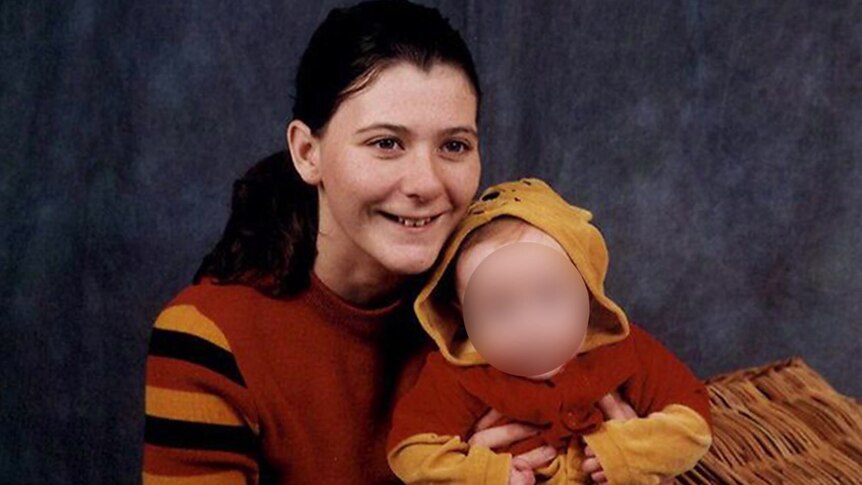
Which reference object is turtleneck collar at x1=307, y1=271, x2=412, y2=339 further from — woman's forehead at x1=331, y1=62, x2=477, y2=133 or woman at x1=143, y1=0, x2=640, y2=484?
woman's forehead at x1=331, y1=62, x2=477, y2=133

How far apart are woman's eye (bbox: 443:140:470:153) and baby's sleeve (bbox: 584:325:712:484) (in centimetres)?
35

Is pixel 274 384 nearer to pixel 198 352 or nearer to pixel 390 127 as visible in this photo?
pixel 198 352

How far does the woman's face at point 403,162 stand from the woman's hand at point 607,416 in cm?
28

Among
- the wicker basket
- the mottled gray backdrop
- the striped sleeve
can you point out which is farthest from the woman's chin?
the mottled gray backdrop

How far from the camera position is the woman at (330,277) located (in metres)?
1.41

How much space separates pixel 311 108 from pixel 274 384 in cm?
36

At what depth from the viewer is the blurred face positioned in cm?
136

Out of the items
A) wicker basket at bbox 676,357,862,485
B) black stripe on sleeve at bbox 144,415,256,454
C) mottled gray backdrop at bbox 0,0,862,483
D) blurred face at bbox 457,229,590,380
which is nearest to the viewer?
blurred face at bbox 457,229,590,380

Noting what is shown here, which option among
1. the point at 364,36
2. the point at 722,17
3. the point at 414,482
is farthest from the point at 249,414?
the point at 722,17

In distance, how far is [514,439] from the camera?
1.41m

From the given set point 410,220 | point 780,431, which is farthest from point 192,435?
point 780,431

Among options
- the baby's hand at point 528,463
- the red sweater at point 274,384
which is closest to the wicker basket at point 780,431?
the baby's hand at point 528,463

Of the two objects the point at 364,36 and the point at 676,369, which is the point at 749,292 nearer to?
the point at 676,369

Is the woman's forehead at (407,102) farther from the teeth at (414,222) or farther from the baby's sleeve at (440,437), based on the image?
the baby's sleeve at (440,437)
